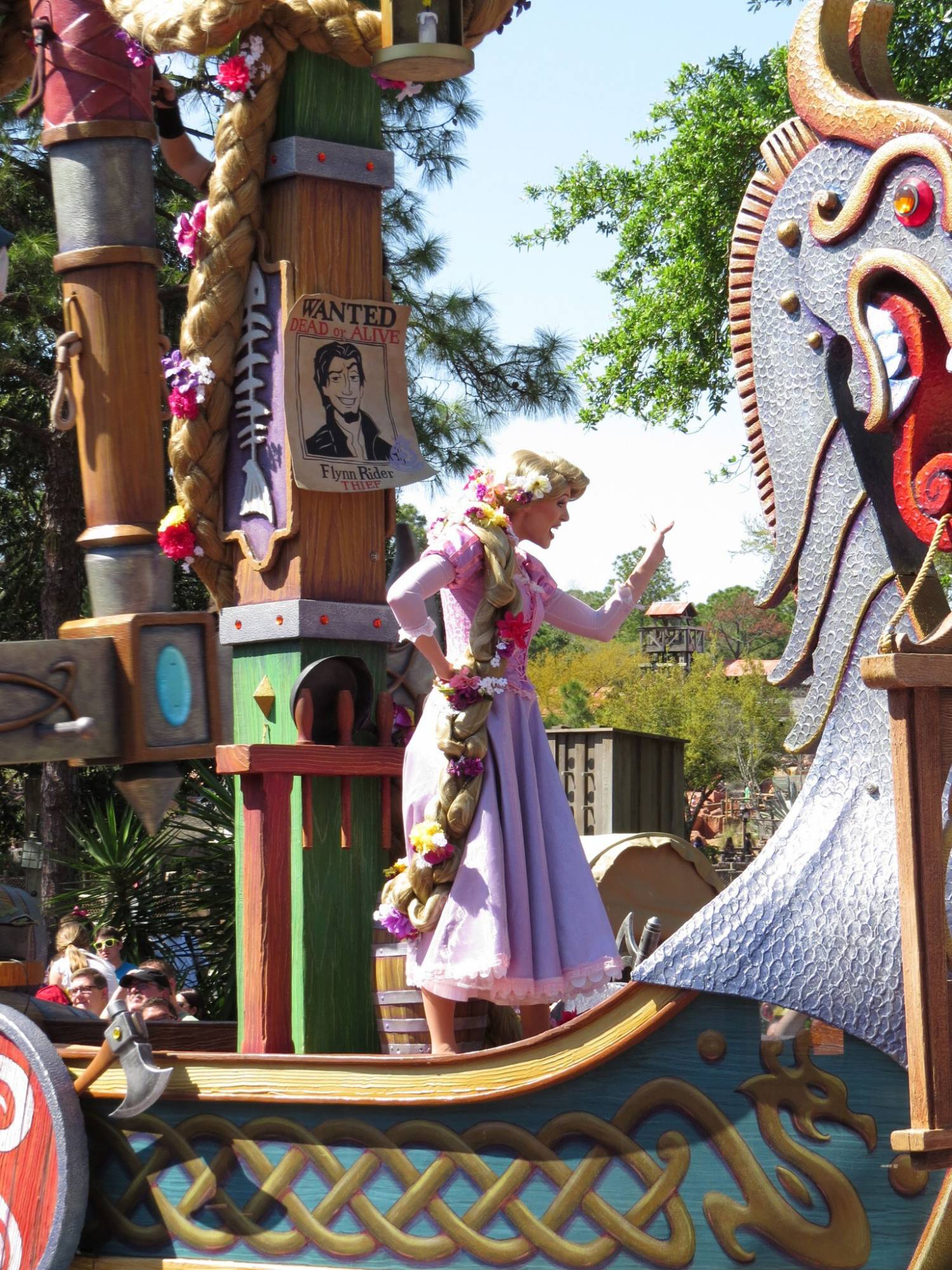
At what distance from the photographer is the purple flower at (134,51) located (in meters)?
4.16

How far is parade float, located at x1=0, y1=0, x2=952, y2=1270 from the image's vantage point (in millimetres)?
2859

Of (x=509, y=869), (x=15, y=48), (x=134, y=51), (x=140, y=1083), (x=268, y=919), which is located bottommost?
(x=140, y=1083)

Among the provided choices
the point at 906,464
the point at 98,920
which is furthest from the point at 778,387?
the point at 98,920

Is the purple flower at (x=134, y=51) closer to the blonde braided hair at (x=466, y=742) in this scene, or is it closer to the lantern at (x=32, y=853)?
the blonde braided hair at (x=466, y=742)

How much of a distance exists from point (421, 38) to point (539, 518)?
1057mm

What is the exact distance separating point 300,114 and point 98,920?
554cm

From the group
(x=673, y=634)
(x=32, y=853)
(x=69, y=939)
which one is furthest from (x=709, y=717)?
(x=69, y=939)

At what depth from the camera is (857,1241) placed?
2834 millimetres

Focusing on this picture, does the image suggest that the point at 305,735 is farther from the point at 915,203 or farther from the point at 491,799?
the point at 915,203

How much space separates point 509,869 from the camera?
142 inches

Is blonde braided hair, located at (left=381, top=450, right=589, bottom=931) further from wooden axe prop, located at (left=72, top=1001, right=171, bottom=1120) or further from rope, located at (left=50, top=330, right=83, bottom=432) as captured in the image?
rope, located at (left=50, top=330, right=83, bottom=432)

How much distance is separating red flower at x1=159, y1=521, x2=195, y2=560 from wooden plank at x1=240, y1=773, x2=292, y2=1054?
23.9 inches

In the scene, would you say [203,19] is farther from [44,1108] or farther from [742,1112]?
[742,1112]

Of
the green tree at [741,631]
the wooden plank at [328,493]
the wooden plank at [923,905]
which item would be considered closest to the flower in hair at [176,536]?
the wooden plank at [328,493]
